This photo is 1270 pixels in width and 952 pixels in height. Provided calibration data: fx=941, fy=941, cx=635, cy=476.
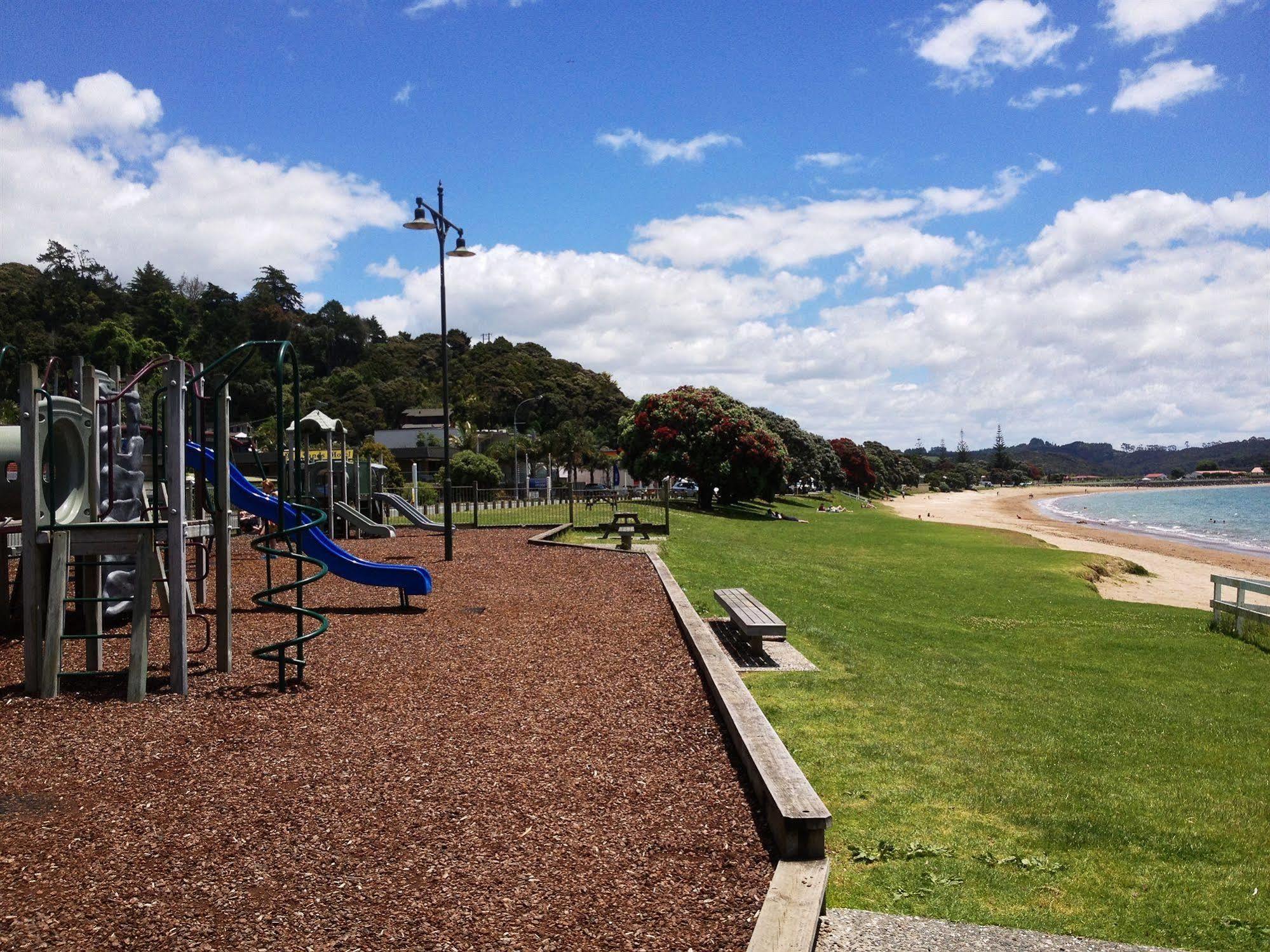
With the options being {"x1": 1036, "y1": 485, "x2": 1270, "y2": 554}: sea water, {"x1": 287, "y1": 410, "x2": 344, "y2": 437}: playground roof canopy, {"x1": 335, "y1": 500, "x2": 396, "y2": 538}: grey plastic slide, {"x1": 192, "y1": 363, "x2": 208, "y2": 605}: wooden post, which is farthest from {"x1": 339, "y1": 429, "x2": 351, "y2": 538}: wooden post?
{"x1": 1036, "y1": 485, "x2": 1270, "y2": 554}: sea water

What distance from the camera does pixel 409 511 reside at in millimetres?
27094

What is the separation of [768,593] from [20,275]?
477ft

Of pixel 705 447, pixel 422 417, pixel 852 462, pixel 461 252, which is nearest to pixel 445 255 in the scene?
pixel 461 252

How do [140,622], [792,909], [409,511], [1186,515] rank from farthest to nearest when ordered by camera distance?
[1186,515] → [409,511] → [140,622] → [792,909]

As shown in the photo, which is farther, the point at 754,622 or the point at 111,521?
the point at 754,622

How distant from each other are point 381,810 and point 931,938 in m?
2.72

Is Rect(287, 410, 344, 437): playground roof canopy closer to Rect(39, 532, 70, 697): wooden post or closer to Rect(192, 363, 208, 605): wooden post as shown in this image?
Rect(192, 363, 208, 605): wooden post

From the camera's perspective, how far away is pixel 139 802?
193 inches

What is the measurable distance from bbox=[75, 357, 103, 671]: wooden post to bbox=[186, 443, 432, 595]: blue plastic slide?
2857mm

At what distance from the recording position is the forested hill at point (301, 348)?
96.8 meters

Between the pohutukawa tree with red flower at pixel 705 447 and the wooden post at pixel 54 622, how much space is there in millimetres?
40571

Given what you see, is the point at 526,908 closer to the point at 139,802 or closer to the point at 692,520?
the point at 139,802

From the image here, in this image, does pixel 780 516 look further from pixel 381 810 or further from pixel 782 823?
pixel 782 823

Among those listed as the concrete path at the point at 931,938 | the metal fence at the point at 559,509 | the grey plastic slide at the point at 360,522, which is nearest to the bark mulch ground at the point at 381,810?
the concrete path at the point at 931,938
